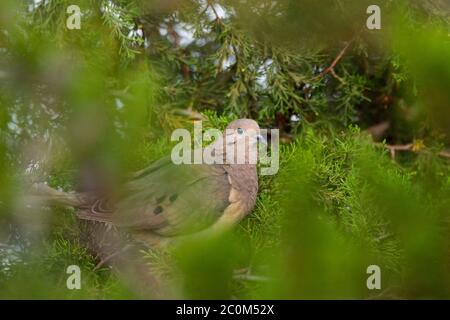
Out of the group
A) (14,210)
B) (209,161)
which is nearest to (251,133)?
(209,161)

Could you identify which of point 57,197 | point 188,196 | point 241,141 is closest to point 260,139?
point 241,141

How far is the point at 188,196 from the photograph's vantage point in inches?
52.6

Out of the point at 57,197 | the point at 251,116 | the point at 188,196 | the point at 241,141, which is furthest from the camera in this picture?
the point at 251,116

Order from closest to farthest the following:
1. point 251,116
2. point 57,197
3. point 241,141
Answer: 1. point 57,197
2. point 241,141
3. point 251,116

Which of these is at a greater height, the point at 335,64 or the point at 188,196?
the point at 335,64

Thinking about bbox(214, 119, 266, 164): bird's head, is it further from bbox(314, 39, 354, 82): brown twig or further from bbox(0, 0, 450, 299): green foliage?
bbox(314, 39, 354, 82): brown twig

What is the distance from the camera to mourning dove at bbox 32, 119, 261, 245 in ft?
3.91

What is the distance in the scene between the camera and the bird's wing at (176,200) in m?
1.23

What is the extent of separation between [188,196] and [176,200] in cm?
6

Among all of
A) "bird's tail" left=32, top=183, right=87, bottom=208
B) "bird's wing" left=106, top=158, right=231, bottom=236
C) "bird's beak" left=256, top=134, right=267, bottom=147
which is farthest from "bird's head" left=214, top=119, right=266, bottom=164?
"bird's tail" left=32, top=183, right=87, bottom=208

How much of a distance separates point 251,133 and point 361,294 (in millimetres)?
799

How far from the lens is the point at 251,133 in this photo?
1.50 metres

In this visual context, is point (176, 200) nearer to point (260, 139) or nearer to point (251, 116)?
point (260, 139)
